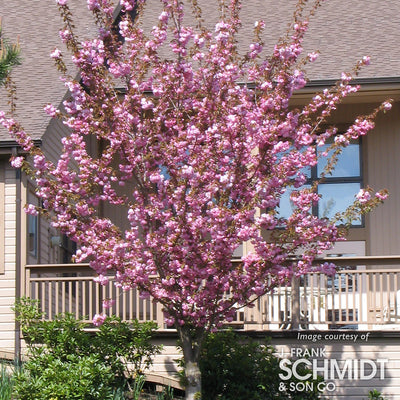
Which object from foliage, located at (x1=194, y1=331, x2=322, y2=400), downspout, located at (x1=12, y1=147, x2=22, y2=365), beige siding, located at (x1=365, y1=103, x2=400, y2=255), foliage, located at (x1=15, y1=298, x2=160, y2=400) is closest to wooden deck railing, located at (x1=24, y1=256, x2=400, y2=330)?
downspout, located at (x1=12, y1=147, x2=22, y2=365)

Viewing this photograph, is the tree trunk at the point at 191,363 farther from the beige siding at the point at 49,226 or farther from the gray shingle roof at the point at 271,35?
the gray shingle roof at the point at 271,35

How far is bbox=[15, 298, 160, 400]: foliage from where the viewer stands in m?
10.1

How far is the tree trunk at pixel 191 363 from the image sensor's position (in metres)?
9.69

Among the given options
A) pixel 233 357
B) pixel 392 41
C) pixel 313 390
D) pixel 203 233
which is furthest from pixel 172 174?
pixel 392 41

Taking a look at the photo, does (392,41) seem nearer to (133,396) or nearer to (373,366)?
(373,366)

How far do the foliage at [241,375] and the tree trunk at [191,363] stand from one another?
3.22 ft

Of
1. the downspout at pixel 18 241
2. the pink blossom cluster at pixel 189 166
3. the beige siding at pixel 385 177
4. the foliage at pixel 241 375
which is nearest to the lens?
the pink blossom cluster at pixel 189 166

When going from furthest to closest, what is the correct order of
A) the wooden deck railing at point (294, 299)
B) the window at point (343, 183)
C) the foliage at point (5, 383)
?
the window at point (343, 183) → the wooden deck railing at point (294, 299) → the foliage at point (5, 383)

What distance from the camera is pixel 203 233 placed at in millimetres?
9102

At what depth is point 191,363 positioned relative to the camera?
9695mm

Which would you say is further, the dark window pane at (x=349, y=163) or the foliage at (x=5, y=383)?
the dark window pane at (x=349, y=163)

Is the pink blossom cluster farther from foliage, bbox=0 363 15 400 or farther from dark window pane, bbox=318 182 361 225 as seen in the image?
dark window pane, bbox=318 182 361 225

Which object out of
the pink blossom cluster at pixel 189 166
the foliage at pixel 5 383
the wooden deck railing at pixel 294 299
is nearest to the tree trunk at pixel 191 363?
the pink blossom cluster at pixel 189 166

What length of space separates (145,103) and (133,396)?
12.4 feet
